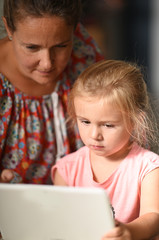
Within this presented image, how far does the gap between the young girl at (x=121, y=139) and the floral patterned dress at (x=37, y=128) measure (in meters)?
0.18

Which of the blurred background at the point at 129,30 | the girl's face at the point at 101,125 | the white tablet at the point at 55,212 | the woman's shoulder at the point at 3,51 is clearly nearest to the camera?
the white tablet at the point at 55,212

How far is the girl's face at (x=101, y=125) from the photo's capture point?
3.46ft

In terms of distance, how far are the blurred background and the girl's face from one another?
233cm

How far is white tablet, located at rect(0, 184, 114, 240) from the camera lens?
2.74ft

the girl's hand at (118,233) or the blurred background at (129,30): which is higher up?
the blurred background at (129,30)

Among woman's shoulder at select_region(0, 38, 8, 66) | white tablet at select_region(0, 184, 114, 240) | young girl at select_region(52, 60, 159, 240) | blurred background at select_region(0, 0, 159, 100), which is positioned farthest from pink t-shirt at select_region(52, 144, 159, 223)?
blurred background at select_region(0, 0, 159, 100)

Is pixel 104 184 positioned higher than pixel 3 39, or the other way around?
pixel 3 39

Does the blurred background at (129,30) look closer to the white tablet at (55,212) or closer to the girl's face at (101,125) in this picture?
the girl's face at (101,125)

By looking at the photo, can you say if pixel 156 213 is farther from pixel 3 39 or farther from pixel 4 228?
pixel 3 39

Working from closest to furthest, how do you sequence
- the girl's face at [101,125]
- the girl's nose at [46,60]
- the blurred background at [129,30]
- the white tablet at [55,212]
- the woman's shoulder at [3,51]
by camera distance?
the white tablet at [55,212], the girl's face at [101,125], the girl's nose at [46,60], the woman's shoulder at [3,51], the blurred background at [129,30]

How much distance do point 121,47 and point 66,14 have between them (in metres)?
2.42

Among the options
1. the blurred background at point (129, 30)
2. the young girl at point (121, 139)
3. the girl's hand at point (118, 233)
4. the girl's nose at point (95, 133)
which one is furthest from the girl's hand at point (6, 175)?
the blurred background at point (129, 30)

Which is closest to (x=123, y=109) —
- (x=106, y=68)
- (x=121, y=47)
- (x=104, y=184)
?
(x=106, y=68)

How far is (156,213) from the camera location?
102cm
